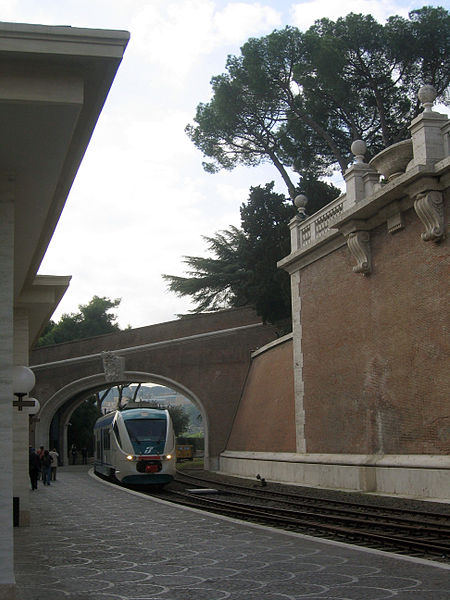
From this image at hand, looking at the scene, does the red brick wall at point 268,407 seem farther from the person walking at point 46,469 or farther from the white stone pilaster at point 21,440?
the white stone pilaster at point 21,440

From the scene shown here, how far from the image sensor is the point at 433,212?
15.0 m

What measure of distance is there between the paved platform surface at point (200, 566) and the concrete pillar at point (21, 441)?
1.37 ft

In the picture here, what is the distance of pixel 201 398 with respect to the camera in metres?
31.0

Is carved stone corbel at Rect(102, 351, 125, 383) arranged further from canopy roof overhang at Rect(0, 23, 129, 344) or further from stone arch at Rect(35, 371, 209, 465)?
canopy roof overhang at Rect(0, 23, 129, 344)

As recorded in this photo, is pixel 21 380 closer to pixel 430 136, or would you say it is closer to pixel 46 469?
pixel 430 136

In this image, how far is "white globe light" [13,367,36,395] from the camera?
26.2 ft

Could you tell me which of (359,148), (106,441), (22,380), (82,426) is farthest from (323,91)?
(22,380)

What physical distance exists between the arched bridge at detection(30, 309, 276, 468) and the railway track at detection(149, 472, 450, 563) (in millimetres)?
11953

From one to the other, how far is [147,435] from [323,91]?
61.7ft

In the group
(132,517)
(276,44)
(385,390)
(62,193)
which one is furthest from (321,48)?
(62,193)

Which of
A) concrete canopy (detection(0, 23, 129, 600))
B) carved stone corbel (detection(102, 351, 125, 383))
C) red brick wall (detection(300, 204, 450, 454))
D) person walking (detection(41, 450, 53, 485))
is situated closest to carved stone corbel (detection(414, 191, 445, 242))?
red brick wall (detection(300, 204, 450, 454))

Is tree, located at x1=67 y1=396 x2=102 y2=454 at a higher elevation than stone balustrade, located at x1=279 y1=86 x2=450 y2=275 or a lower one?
lower

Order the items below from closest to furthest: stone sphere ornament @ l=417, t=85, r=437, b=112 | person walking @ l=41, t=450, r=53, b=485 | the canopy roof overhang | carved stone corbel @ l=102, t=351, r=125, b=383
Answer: the canopy roof overhang → stone sphere ornament @ l=417, t=85, r=437, b=112 → person walking @ l=41, t=450, r=53, b=485 → carved stone corbel @ l=102, t=351, r=125, b=383

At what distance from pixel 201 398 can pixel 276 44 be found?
15652 mm
